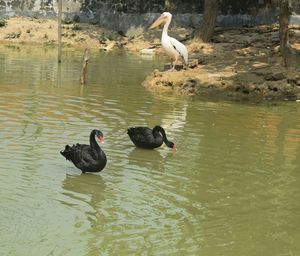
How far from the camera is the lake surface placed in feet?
24.0

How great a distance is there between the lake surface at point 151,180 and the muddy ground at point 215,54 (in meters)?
1.24

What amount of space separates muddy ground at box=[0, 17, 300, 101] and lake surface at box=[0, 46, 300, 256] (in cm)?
124

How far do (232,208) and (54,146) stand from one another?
405cm

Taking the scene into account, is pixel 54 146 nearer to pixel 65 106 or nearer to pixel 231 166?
pixel 231 166

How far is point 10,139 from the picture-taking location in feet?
38.4

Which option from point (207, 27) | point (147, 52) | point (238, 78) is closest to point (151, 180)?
point (238, 78)

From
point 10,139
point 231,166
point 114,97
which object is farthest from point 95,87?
point 231,166

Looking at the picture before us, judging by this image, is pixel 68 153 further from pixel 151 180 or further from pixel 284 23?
pixel 284 23

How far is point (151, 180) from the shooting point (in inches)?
384

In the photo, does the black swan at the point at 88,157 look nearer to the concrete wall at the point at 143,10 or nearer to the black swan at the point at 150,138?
the black swan at the point at 150,138

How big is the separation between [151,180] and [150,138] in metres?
1.91

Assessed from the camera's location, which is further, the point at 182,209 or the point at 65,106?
the point at 65,106

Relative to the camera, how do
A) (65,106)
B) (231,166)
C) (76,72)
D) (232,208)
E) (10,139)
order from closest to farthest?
(232,208)
(231,166)
(10,139)
(65,106)
(76,72)

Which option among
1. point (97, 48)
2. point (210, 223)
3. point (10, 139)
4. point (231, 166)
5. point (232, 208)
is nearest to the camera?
point (210, 223)
